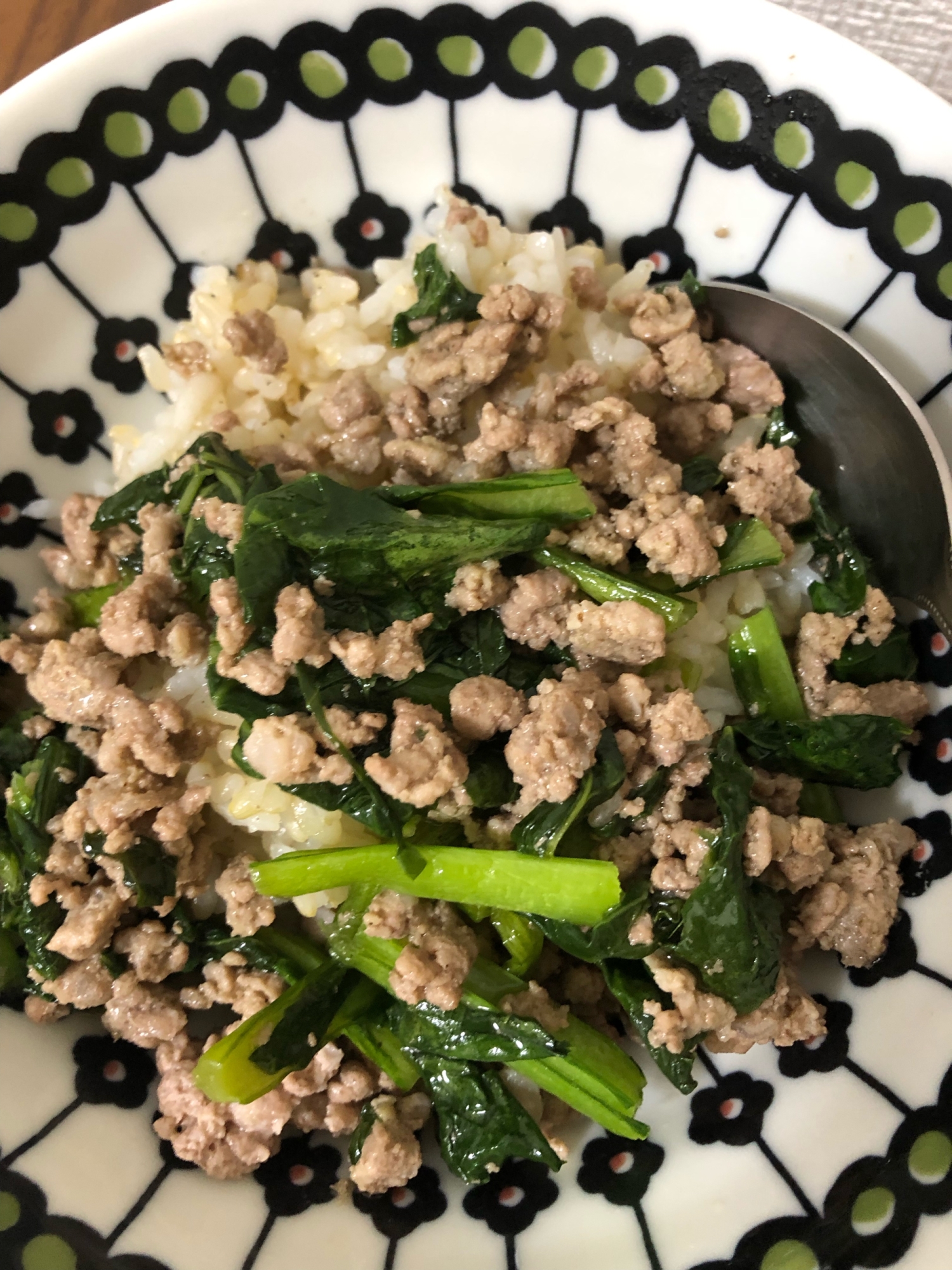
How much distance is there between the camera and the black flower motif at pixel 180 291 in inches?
104

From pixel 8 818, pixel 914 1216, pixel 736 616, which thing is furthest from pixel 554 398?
pixel 914 1216

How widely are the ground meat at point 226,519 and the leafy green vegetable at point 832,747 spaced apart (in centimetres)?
136

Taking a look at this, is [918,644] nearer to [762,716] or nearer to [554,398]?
[762,716]

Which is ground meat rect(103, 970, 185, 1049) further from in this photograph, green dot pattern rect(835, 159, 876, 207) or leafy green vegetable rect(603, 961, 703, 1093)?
green dot pattern rect(835, 159, 876, 207)

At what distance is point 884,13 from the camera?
3158mm

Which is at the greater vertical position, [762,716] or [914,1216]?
[762,716]

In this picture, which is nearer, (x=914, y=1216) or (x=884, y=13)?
(x=914, y=1216)

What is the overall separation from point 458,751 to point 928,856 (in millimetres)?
1249

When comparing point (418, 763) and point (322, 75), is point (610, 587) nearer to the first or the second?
point (418, 763)

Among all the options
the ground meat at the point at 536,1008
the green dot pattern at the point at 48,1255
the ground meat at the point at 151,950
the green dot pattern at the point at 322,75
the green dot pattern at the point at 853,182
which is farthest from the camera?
the green dot pattern at the point at 322,75

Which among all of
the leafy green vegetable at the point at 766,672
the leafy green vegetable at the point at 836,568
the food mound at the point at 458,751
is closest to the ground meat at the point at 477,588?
the food mound at the point at 458,751

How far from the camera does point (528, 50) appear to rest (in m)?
2.43

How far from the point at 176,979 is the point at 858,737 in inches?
73.9

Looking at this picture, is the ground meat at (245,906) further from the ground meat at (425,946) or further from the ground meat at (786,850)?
the ground meat at (786,850)
